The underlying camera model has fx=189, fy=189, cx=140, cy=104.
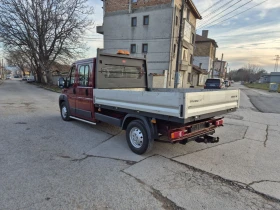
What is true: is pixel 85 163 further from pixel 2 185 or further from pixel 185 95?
pixel 185 95

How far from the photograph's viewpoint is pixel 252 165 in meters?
4.01

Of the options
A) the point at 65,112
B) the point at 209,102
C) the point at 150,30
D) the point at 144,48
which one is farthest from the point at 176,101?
the point at 144,48

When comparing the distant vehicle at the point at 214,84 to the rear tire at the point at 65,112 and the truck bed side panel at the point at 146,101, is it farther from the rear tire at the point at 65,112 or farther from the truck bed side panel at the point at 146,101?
the truck bed side panel at the point at 146,101

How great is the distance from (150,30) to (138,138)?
21.6 m

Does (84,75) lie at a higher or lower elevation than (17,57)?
lower

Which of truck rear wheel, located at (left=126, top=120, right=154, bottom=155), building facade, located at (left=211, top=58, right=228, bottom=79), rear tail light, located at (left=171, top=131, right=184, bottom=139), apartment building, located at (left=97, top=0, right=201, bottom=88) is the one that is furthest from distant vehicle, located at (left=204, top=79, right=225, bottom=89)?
building facade, located at (left=211, top=58, right=228, bottom=79)

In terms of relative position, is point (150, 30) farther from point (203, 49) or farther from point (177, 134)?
point (203, 49)

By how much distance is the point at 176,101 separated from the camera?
3.37 metres

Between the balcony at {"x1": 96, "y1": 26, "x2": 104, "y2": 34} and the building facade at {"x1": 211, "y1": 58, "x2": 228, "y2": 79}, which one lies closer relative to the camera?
the balcony at {"x1": 96, "y1": 26, "x2": 104, "y2": 34}

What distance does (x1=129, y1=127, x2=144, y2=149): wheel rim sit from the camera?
439 cm

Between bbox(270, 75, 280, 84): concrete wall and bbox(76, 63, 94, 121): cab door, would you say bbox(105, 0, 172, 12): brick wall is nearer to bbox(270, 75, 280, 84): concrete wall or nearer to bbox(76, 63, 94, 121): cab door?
bbox(76, 63, 94, 121): cab door

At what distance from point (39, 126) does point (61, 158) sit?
3213mm

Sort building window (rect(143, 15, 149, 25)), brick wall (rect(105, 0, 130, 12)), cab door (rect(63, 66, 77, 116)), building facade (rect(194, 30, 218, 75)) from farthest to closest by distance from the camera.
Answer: building facade (rect(194, 30, 218, 75)) < brick wall (rect(105, 0, 130, 12)) < building window (rect(143, 15, 149, 25)) < cab door (rect(63, 66, 77, 116))

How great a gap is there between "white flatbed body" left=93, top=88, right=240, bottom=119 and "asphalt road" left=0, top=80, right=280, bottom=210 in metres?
1.11
